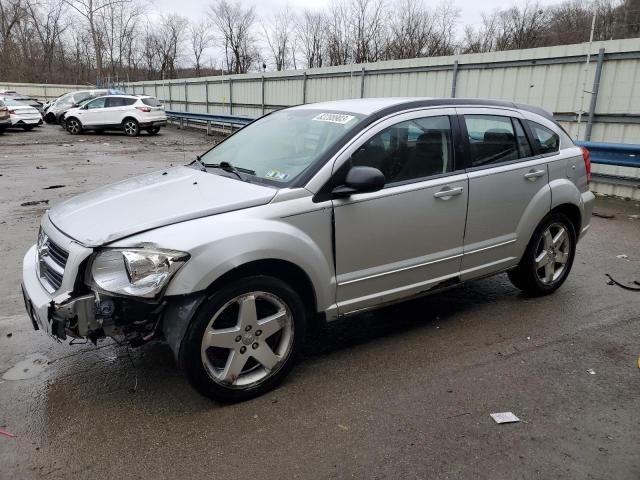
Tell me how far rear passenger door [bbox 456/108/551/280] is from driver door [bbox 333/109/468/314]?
0.16 meters

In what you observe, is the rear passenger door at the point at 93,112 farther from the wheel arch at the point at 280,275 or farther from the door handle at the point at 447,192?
the wheel arch at the point at 280,275

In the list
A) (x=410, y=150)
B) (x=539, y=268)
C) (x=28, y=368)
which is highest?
(x=410, y=150)

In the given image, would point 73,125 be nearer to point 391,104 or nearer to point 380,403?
point 391,104

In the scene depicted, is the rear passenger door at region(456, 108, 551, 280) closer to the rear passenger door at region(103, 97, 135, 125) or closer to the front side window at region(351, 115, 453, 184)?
the front side window at region(351, 115, 453, 184)

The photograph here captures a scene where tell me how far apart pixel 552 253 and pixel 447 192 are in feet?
5.25

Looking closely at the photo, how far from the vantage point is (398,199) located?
3676 millimetres

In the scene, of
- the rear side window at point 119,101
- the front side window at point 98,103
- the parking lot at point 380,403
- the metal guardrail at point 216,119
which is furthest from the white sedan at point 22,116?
the parking lot at point 380,403

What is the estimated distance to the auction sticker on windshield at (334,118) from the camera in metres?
3.76

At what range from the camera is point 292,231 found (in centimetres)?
322

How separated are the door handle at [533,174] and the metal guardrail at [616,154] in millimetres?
5451

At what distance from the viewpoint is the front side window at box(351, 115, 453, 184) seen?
367 cm

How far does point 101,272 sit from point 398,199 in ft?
6.40

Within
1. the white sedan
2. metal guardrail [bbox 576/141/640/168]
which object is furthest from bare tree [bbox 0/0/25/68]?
metal guardrail [bbox 576/141/640/168]

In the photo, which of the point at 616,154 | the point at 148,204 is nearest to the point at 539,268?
the point at 148,204
